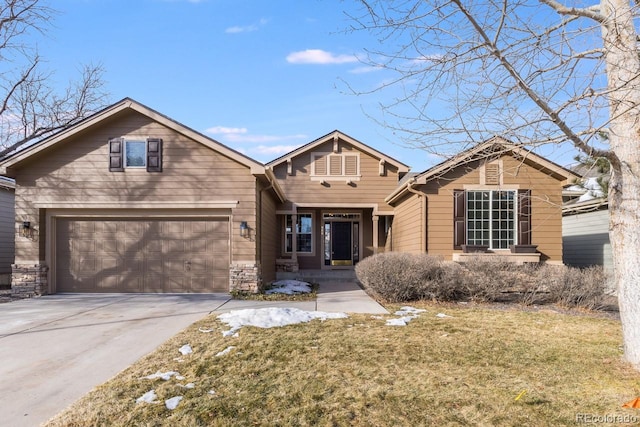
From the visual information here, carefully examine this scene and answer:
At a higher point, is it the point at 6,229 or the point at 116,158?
the point at 116,158

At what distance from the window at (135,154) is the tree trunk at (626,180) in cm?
956

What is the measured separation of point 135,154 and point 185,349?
7.12 m

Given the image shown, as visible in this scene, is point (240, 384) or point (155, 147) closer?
point (240, 384)

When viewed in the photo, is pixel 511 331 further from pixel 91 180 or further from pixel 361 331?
pixel 91 180

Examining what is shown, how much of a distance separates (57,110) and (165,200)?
34.9ft

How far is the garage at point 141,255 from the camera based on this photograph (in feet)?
34.9

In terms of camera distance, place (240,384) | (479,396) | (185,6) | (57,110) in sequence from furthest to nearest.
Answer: (57,110), (185,6), (240,384), (479,396)

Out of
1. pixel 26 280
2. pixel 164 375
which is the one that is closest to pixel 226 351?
pixel 164 375

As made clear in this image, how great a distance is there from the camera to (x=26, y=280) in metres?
10.2

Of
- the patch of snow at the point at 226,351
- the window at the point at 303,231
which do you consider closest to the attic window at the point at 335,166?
the window at the point at 303,231

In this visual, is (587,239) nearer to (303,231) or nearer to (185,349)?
(303,231)

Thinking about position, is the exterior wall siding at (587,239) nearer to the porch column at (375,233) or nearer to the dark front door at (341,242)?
the porch column at (375,233)

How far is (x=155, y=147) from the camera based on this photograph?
1060cm

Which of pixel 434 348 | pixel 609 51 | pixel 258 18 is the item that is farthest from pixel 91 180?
pixel 609 51
